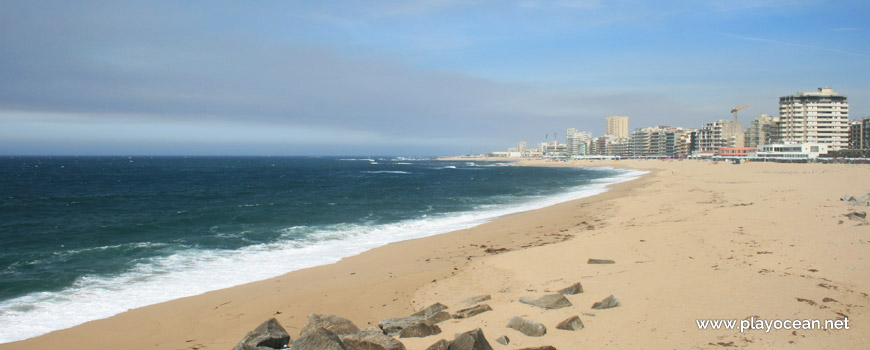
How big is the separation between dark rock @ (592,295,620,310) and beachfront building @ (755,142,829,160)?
304ft

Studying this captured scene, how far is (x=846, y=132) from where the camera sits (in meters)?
110

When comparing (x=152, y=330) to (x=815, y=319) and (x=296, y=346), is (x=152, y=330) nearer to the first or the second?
(x=296, y=346)

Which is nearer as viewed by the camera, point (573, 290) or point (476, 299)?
point (573, 290)

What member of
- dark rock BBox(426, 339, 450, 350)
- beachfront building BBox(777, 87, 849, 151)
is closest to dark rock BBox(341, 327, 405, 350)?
dark rock BBox(426, 339, 450, 350)

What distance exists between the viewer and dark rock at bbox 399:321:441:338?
22.3ft

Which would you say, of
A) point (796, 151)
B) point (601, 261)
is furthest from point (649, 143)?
point (601, 261)

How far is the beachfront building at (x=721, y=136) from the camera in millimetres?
128375

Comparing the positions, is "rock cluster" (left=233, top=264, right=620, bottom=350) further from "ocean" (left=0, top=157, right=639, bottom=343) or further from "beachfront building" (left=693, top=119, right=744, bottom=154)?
"beachfront building" (left=693, top=119, right=744, bottom=154)

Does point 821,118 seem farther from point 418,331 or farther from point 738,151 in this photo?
point 418,331

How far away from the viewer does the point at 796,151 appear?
84.6 meters

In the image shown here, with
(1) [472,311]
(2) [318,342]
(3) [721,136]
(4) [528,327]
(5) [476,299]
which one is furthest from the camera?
(3) [721,136]

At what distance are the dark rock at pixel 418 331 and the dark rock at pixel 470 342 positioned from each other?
1082 millimetres

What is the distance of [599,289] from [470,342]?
3954mm

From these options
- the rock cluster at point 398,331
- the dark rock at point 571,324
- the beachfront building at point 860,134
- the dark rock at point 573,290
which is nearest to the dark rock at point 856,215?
the rock cluster at point 398,331
